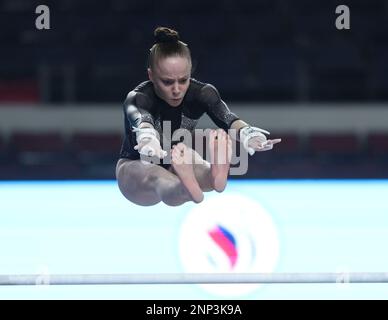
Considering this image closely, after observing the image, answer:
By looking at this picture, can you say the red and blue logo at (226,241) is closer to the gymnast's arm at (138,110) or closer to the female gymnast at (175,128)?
the female gymnast at (175,128)

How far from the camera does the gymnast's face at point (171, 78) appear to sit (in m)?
3.62

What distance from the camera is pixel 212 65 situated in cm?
562

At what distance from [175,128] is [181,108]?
0.32 feet

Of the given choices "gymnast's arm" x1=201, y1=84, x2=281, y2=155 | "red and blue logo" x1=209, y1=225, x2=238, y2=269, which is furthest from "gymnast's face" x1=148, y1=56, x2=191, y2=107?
"red and blue logo" x1=209, y1=225, x2=238, y2=269

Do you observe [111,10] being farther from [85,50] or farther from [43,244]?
[43,244]

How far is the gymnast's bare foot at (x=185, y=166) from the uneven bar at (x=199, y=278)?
432 mm

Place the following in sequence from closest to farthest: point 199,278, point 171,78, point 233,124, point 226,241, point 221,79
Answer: point 199,278 → point 171,78 → point 233,124 → point 226,241 → point 221,79

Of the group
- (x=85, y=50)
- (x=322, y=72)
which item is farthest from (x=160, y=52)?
(x=322, y=72)

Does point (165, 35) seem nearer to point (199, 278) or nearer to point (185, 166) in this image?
point (185, 166)

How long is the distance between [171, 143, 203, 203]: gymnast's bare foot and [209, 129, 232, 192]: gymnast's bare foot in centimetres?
10

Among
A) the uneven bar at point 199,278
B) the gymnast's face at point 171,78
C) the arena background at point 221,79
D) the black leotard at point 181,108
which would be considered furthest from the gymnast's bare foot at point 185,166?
the arena background at point 221,79

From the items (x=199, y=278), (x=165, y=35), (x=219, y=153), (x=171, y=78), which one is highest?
(x=165, y=35)

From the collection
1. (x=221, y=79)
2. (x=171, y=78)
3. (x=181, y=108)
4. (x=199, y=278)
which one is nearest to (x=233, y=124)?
(x=181, y=108)

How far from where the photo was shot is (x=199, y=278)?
353cm
